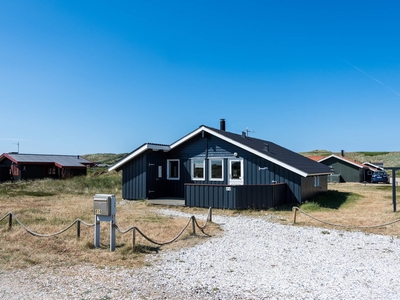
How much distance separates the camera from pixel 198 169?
19719 mm

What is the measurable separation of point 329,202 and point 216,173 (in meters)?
6.49

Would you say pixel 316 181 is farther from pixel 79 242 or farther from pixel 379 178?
pixel 379 178

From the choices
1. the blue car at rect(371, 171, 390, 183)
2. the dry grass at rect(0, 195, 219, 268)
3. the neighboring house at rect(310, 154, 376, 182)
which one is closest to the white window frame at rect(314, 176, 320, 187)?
the dry grass at rect(0, 195, 219, 268)

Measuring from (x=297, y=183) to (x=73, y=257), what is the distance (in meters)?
12.0

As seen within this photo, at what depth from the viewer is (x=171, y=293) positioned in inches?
227

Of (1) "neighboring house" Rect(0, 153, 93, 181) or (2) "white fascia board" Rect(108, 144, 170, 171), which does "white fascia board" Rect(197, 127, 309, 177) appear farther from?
(1) "neighboring house" Rect(0, 153, 93, 181)

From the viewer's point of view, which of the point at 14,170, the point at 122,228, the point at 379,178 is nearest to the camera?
the point at 122,228

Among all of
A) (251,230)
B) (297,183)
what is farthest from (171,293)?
(297,183)

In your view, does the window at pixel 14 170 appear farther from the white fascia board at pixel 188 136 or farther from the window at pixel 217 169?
the window at pixel 217 169

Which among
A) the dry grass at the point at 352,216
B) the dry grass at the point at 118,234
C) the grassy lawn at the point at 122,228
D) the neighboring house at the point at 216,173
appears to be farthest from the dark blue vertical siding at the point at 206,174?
the dry grass at the point at 352,216

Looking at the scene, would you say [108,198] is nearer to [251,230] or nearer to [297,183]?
[251,230]

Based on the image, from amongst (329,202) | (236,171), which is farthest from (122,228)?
(329,202)

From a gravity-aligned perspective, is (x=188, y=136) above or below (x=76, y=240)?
above

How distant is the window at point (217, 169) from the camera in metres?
19.1
